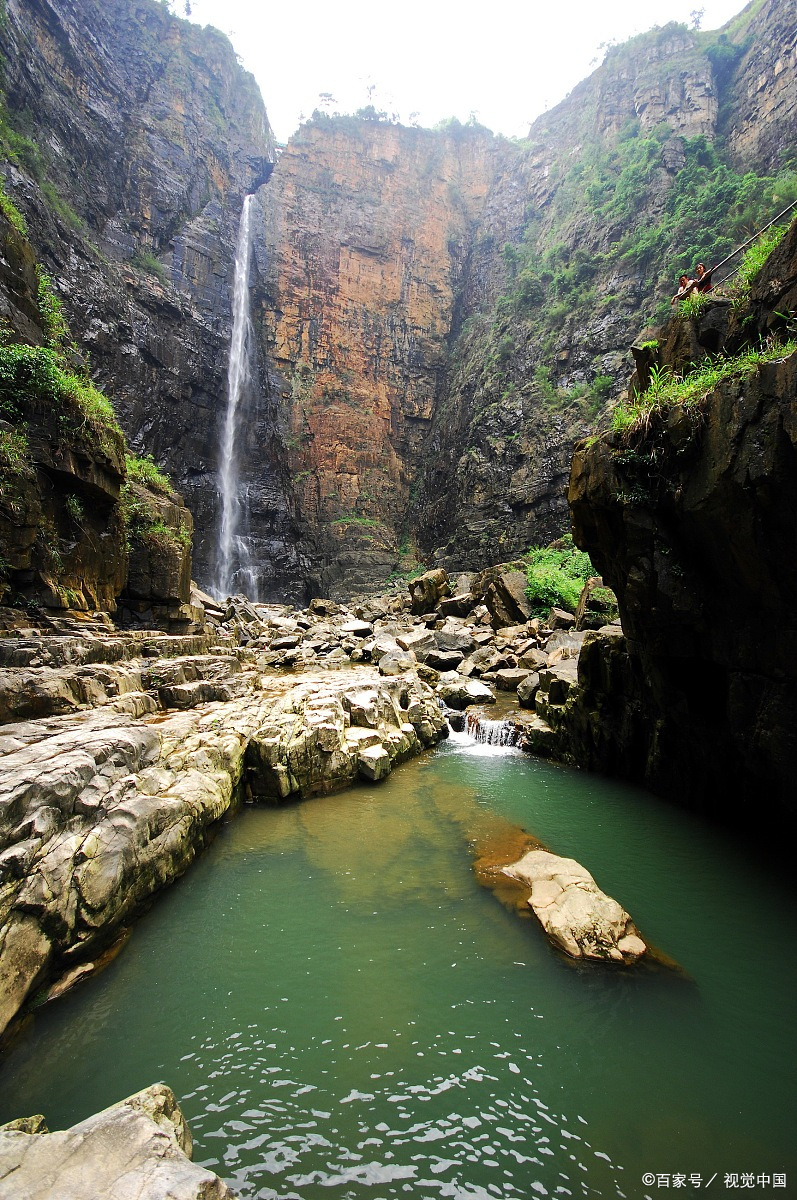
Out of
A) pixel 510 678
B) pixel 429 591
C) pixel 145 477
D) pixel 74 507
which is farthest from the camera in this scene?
pixel 429 591

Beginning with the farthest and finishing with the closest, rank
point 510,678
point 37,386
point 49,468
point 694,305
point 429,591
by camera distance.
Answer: point 429,591
point 510,678
point 49,468
point 37,386
point 694,305

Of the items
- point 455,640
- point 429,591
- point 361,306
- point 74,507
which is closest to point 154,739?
point 74,507

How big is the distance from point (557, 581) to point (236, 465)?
22.4m

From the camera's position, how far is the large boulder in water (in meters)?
3.98

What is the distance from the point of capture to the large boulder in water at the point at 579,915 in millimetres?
3982

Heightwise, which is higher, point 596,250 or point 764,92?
point 764,92

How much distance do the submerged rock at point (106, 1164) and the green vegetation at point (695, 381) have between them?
21.2ft

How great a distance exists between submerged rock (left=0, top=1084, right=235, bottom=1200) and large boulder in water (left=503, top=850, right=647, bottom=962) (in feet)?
10.00

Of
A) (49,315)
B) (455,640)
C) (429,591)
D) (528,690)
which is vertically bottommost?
(528,690)

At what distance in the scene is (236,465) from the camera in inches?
1244

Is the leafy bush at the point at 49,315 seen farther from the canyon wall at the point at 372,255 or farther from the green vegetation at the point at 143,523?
the canyon wall at the point at 372,255

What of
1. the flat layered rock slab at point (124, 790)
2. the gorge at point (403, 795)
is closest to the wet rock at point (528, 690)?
the gorge at point (403, 795)

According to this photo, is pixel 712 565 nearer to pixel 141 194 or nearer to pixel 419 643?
pixel 419 643

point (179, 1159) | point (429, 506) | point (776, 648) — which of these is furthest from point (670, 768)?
point (429, 506)
